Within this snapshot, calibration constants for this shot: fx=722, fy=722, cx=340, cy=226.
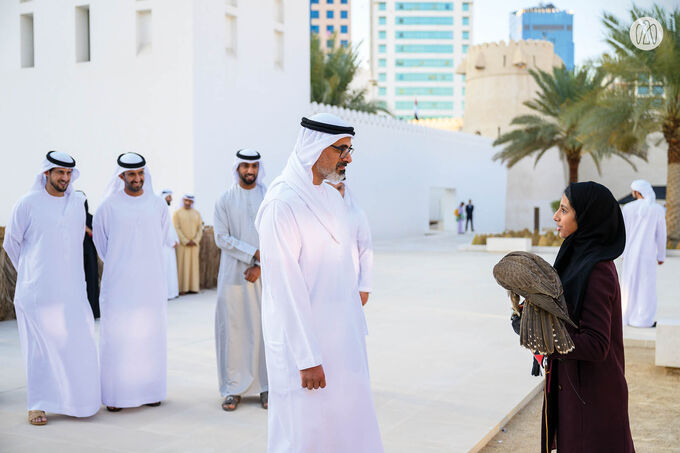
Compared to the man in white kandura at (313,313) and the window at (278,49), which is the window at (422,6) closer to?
the window at (278,49)

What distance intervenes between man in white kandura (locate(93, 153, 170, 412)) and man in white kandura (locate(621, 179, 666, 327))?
495cm

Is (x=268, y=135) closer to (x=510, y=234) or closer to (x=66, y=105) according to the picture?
(x=66, y=105)

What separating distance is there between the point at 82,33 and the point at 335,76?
1184cm

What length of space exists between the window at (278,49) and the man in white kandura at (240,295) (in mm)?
12376

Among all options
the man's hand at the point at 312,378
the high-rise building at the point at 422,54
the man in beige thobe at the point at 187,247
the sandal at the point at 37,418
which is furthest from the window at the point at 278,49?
the high-rise building at the point at 422,54

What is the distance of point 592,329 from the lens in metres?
2.24

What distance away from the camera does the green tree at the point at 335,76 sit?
26141 millimetres

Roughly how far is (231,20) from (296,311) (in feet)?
44.4

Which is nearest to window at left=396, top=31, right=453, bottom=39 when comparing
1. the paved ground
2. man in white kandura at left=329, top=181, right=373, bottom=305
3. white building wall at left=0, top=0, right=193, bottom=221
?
white building wall at left=0, top=0, right=193, bottom=221

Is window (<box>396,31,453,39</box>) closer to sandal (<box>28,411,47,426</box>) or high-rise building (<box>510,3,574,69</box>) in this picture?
high-rise building (<box>510,3,574,69</box>)

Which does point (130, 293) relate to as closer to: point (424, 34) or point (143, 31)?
point (143, 31)

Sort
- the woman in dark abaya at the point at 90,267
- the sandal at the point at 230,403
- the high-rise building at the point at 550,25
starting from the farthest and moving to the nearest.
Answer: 1. the high-rise building at the point at 550,25
2. the woman in dark abaya at the point at 90,267
3. the sandal at the point at 230,403

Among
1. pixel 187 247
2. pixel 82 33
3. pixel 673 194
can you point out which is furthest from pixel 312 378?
pixel 673 194

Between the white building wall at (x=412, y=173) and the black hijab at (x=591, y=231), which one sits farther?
the white building wall at (x=412, y=173)
